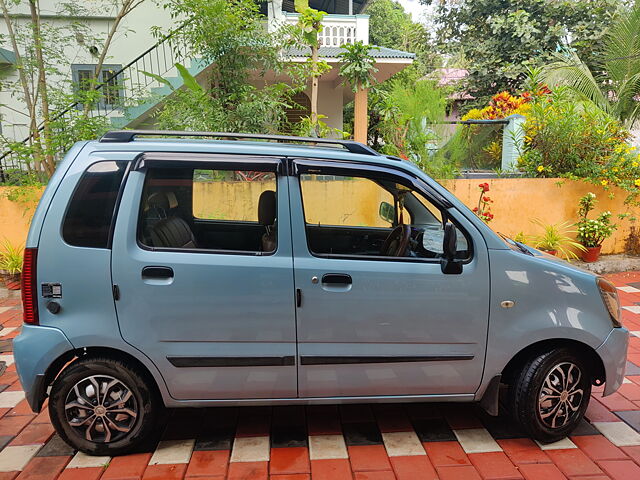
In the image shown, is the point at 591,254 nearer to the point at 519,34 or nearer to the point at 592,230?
the point at 592,230

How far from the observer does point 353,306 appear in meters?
2.64

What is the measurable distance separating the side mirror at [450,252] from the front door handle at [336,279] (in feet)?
1.85

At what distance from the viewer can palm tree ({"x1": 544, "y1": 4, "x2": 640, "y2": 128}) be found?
30.1ft

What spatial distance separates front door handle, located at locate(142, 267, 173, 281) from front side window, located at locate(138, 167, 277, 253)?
14cm

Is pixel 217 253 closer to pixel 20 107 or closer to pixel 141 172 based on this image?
pixel 141 172

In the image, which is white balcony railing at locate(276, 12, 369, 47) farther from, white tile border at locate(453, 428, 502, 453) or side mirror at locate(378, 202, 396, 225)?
white tile border at locate(453, 428, 502, 453)

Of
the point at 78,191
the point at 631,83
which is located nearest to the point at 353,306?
the point at 78,191

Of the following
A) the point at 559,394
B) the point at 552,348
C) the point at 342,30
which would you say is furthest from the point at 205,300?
the point at 342,30

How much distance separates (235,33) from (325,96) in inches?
283

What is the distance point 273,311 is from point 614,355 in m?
2.14

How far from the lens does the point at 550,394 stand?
283cm

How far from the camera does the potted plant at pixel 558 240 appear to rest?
6977 millimetres

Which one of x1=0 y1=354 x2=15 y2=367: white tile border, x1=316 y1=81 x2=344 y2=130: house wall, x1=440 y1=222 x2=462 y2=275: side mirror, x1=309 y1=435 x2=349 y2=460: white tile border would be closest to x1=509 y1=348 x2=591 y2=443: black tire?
x1=440 y1=222 x2=462 y2=275: side mirror

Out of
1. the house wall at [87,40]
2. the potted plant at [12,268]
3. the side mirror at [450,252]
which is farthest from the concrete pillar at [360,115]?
the side mirror at [450,252]
